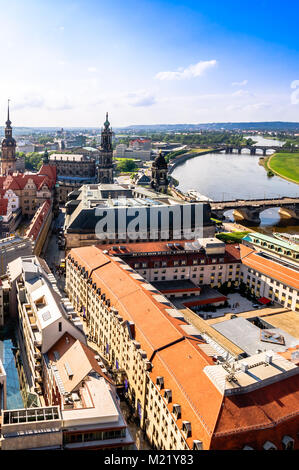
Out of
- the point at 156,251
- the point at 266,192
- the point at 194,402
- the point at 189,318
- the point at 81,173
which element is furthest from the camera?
the point at 266,192

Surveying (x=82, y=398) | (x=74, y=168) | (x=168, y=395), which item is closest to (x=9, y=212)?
(x=74, y=168)

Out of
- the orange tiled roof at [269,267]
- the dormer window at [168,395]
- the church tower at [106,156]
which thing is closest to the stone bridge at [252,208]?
the church tower at [106,156]

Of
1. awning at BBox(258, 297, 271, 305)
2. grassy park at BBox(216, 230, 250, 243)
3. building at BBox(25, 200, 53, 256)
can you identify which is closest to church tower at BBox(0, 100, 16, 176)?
building at BBox(25, 200, 53, 256)

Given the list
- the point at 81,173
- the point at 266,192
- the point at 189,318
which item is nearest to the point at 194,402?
the point at 189,318

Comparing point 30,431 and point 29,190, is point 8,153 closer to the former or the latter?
point 29,190

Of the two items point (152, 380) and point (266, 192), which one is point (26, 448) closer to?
point (152, 380)

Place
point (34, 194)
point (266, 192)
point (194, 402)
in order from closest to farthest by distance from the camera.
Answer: point (194, 402)
point (34, 194)
point (266, 192)
